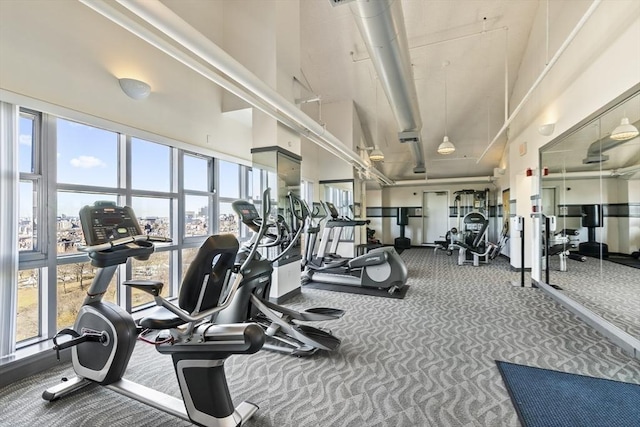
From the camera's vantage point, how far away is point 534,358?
2.70 m

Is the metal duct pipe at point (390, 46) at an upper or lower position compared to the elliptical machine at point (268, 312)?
upper

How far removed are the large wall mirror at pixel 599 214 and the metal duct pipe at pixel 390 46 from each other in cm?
246

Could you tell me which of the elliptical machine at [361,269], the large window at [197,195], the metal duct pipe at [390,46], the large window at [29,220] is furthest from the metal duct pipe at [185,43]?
the elliptical machine at [361,269]

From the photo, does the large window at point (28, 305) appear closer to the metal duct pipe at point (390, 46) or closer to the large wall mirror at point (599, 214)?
the metal duct pipe at point (390, 46)

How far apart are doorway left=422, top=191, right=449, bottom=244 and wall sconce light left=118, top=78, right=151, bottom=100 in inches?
460

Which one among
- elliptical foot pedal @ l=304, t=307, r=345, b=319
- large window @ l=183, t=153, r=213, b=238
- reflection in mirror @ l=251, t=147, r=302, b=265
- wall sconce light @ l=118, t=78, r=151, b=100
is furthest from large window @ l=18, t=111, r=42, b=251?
elliptical foot pedal @ l=304, t=307, r=345, b=319

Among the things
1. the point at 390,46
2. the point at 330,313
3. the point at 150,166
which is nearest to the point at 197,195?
the point at 150,166

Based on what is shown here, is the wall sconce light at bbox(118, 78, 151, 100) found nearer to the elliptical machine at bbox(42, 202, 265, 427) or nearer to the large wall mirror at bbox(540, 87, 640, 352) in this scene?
the elliptical machine at bbox(42, 202, 265, 427)

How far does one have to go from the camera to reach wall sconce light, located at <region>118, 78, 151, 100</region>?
317 centimetres

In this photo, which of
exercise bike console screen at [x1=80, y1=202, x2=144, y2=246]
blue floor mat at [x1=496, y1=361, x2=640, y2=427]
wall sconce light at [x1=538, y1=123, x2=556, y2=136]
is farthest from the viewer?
wall sconce light at [x1=538, y1=123, x2=556, y2=136]

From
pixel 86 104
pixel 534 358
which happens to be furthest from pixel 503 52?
pixel 86 104

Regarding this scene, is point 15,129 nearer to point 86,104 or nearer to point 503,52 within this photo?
point 86,104

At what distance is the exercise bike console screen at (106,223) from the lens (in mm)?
2002

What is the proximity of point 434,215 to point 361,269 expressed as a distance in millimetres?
8617
